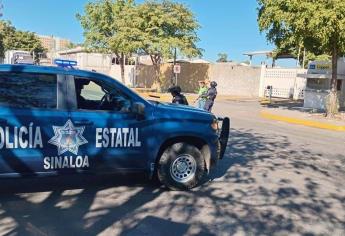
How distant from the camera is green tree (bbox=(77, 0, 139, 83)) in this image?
37.6 meters

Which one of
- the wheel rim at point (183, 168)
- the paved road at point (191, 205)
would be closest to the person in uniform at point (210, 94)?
the paved road at point (191, 205)

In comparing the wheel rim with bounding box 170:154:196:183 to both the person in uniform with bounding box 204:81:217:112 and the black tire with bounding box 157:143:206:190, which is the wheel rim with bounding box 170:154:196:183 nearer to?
the black tire with bounding box 157:143:206:190

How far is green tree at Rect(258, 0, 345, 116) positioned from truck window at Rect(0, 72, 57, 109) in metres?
13.0

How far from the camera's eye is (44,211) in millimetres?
5539

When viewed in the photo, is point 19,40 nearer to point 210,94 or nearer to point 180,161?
point 210,94

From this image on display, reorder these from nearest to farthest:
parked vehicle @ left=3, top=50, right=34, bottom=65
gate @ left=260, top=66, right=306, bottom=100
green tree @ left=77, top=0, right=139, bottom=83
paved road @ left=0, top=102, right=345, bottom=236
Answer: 1. paved road @ left=0, top=102, right=345, bottom=236
2. parked vehicle @ left=3, top=50, right=34, bottom=65
3. gate @ left=260, top=66, right=306, bottom=100
4. green tree @ left=77, top=0, right=139, bottom=83

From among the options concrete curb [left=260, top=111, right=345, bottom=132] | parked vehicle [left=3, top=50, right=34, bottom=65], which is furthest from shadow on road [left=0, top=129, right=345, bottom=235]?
parked vehicle [left=3, top=50, right=34, bottom=65]

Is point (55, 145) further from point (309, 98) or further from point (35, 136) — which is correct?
point (309, 98)

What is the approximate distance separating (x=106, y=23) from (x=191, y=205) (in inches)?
1474

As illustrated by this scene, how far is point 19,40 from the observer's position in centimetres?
9050

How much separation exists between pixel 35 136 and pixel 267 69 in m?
34.3

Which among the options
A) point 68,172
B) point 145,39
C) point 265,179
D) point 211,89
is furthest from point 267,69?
point 68,172

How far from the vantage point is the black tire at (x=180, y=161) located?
654cm

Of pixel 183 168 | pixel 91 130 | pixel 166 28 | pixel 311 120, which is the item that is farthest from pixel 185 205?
pixel 166 28
